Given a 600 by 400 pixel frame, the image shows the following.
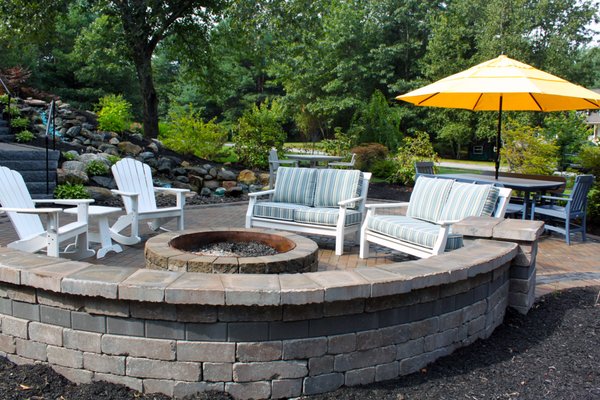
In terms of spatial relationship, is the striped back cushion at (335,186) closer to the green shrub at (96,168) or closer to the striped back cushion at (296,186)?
the striped back cushion at (296,186)

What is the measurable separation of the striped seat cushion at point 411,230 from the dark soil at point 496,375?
1.10 m

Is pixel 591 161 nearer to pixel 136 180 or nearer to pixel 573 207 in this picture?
pixel 573 207

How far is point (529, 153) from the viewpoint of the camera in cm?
1020

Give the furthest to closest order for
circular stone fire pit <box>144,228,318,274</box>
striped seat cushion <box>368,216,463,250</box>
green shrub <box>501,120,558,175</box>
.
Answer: green shrub <box>501,120,558,175</box> < striped seat cushion <box>368,216,463,250</box> < circular stone fire pit <box>144,228,318,274</box>

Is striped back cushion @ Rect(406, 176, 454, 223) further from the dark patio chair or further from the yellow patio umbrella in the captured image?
the dark patio chair

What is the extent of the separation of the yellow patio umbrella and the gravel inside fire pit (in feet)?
11.4

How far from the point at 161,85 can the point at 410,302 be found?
30.6 meters

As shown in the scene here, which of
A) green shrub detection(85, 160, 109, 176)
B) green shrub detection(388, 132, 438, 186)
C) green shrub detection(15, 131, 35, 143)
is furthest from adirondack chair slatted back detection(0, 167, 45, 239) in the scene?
green shrub detection(388, 132, 438, 186)

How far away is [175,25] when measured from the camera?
532 inches

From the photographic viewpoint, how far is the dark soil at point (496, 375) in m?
2.47

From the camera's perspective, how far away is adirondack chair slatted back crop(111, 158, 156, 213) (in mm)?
6012

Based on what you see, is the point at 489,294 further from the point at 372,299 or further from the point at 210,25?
the point at 210,25

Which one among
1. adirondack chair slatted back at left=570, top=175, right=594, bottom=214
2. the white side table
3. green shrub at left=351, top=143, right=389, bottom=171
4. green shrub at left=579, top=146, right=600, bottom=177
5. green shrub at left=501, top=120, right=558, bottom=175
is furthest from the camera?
green shrub at left=351, top=143, right=389, bottom=171

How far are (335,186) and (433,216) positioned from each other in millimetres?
1340
